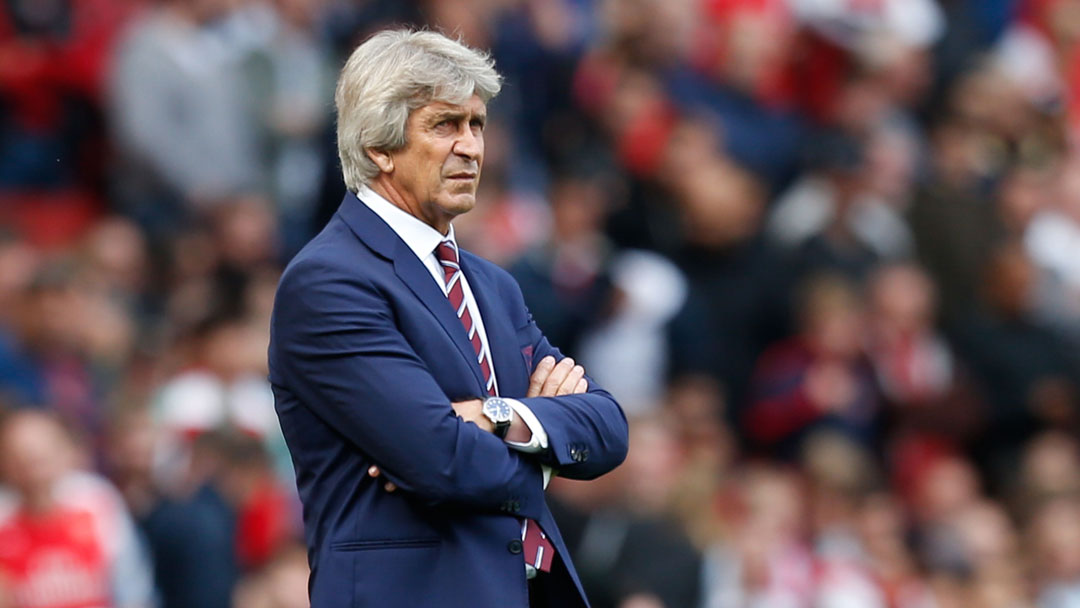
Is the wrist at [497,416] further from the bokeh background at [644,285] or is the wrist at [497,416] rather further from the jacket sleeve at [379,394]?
the bokeh background at [644,285]

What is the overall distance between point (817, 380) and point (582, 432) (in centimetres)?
524

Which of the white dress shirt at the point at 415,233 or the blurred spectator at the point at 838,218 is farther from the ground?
the white dress shirt at the point at 415,233

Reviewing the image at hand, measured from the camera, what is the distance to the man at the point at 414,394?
342 centimetres

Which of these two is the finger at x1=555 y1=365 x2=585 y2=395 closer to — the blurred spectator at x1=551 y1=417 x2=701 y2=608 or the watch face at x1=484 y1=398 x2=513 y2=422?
the watch face at x1=484 y1=398 x2=513 y2=422

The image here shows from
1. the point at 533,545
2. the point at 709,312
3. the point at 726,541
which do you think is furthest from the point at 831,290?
the point at 533,545

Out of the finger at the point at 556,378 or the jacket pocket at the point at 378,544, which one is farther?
the finger at the point at 556,378

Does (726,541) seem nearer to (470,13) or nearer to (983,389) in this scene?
(983,389)

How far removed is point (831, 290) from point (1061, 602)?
1749mm

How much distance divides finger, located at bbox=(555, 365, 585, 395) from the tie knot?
13.1 inches

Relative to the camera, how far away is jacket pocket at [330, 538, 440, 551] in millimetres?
3432

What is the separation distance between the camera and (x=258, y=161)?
9.57 metres

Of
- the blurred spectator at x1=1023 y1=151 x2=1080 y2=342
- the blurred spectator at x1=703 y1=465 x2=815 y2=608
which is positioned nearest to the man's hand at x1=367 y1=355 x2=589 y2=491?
the blurred spectator at x1=703 y1=465 x2=815 y2=608

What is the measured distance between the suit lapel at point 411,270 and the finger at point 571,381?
0.67 ft

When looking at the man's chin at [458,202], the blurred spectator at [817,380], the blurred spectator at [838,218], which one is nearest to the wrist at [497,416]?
the man's chin at [458,202]
